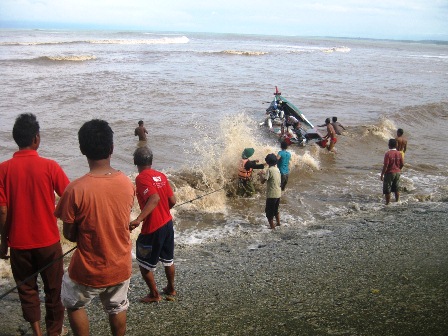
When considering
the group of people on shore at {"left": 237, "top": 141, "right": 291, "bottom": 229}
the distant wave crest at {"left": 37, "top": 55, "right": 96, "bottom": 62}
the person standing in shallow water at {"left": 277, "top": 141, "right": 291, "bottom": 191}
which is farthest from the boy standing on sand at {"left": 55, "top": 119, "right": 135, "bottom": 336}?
the distant wave crest at {"left": 37, "top": 55, "right": 96, "bottom": 62}

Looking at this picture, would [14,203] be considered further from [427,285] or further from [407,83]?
[407,83]

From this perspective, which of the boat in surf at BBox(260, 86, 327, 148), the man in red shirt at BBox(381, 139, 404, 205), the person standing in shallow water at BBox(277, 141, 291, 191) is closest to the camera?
the person standing in shallow water at BBox(277, 141, 291, 191)

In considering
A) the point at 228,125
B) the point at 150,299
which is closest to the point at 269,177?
the point at 150,299

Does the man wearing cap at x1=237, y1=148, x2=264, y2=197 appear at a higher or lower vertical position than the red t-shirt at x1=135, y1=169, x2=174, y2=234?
lower

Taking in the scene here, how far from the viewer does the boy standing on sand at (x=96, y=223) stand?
9.62 feet

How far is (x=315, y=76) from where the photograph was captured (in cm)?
3653

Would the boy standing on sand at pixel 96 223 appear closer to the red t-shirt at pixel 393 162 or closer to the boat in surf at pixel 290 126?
the red t-shirt at pixel 393 162

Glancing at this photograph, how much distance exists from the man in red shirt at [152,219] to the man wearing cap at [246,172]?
4217 mm

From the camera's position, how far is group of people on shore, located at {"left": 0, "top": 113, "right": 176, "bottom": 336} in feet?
9.77

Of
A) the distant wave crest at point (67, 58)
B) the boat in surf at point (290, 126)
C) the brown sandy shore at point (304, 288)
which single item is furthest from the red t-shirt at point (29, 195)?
the distant wave crest at point (67, 58)

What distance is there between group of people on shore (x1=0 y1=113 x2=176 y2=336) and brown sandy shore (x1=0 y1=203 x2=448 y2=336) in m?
0.78

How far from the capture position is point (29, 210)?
3.47 metres

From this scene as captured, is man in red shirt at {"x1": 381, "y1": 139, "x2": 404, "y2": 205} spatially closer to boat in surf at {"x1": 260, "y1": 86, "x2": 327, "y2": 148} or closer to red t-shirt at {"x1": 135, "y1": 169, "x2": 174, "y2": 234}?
boat in surf at {"x1": 260, "y1": 86, "x2": 327, "y2": 148}

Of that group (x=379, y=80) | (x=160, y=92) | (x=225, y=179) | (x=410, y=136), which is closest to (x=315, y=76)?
(x=379, y=80)
